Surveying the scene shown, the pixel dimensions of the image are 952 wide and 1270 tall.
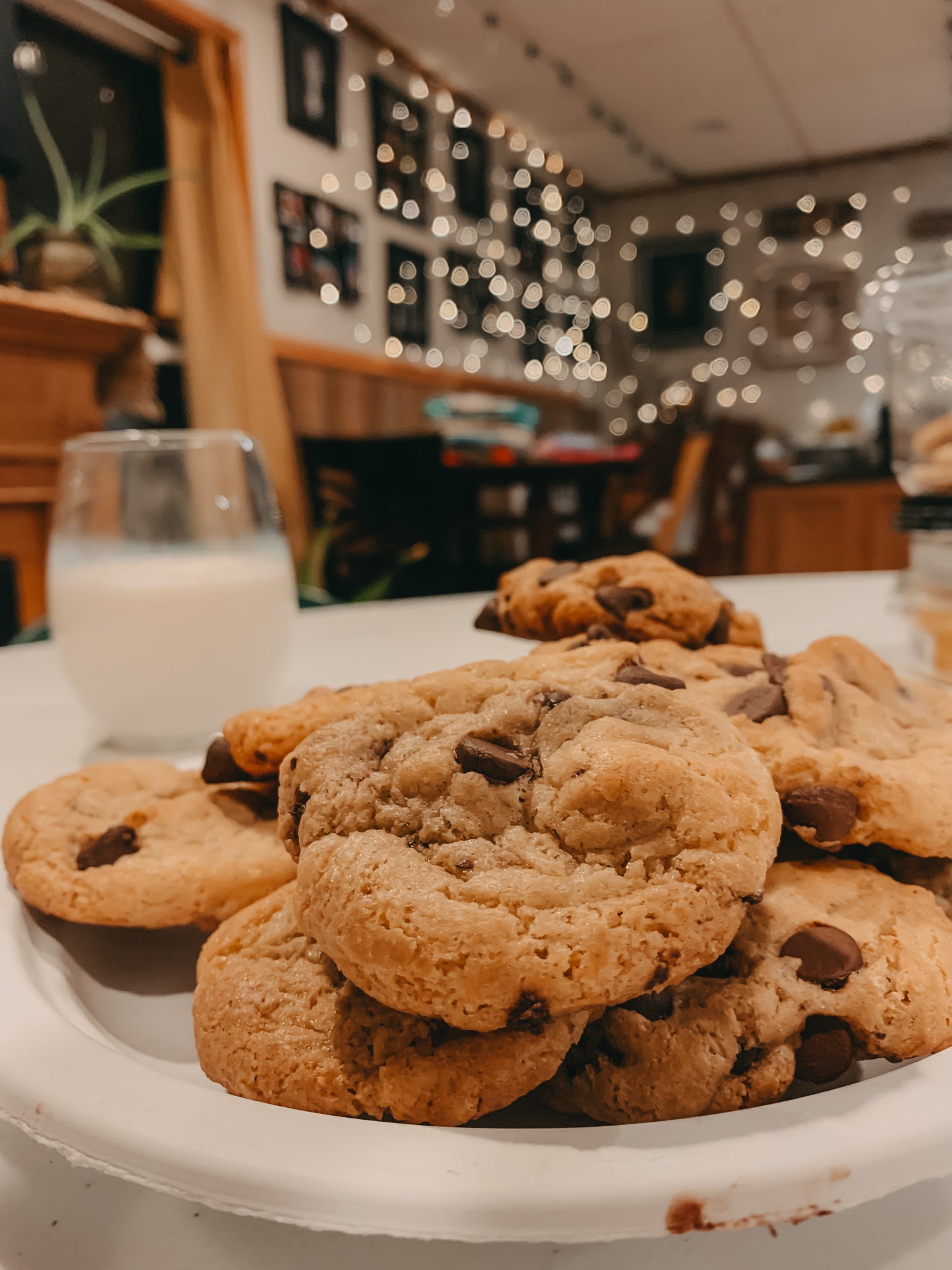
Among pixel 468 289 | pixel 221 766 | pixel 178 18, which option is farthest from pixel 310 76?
pixel 221 766

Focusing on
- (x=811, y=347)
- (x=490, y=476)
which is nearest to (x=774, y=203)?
(x=811, y=347)

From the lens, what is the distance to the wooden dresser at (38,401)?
8.61 feet

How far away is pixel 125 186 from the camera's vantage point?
256 centimetres

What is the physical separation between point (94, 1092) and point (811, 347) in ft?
23.1

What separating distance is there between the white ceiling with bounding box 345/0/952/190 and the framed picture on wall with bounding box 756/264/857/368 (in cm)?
76

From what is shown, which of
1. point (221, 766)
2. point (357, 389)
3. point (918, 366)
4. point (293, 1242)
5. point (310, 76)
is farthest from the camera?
point (357, 389)

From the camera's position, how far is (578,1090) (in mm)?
368

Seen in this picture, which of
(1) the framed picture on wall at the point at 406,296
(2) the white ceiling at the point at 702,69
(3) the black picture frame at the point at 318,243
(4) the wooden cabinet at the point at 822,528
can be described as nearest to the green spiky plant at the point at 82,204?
(3) the black picture frame at the point at 318,243

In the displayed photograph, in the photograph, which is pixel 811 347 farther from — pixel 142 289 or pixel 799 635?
pixel 799 635

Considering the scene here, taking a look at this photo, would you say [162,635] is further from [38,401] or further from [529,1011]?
[38,401]

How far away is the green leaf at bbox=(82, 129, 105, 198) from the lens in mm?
3043

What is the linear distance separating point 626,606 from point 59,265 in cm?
259

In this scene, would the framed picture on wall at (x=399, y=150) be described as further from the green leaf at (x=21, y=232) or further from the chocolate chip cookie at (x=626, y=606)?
the chocolate chip cookie at (x=626, y=606)

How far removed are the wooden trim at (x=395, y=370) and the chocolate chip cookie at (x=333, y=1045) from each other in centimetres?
369
